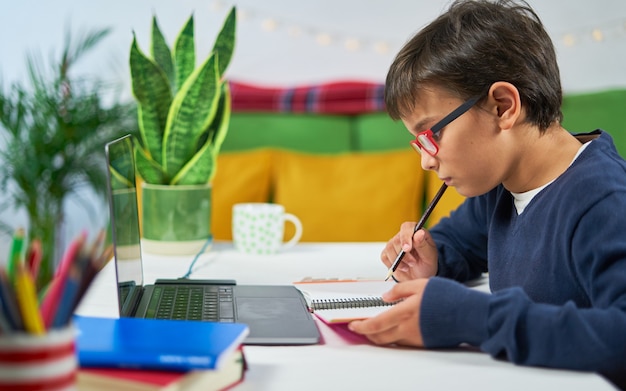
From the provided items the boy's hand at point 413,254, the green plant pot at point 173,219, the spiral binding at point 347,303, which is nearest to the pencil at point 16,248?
the spiral binding at point 347,303

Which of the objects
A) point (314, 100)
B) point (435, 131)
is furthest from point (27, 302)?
point (314, 100)

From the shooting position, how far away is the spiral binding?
0.97 metres

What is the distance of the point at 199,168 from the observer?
5.02 feet

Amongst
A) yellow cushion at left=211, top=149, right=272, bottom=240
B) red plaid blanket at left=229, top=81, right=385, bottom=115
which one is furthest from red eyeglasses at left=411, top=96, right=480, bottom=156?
red plaid blanket at left=229, top=81, right=385, bottom=115

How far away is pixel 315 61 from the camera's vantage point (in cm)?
287

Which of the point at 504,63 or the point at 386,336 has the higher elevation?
the point at 504,63

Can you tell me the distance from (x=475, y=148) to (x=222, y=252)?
699mm

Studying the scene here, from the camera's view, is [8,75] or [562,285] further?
[8,75]

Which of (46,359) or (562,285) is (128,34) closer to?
(562,285)

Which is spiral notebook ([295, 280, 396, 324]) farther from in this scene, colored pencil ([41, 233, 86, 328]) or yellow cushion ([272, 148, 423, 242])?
yellow cushion ([272, 148, 423, 242])

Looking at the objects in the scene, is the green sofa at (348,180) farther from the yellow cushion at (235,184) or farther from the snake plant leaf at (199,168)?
the snake plant leaf at (199,168)

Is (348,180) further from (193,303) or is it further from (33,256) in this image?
(33,256)

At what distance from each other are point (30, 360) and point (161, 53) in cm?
128

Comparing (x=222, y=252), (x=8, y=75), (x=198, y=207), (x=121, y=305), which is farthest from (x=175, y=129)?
(x=8, y=75)
